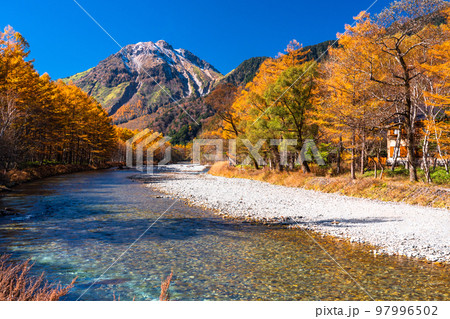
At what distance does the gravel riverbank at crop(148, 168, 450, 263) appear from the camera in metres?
10.1

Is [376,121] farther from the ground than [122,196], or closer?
farther from the ground

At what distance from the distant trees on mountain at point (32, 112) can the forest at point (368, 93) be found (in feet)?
72.2

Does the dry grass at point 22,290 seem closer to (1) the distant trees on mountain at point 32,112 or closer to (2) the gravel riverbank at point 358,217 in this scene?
(2) the gravel riverbank at point 358,217

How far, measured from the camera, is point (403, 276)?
7.68m

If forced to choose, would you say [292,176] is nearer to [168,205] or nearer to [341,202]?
[341,202]

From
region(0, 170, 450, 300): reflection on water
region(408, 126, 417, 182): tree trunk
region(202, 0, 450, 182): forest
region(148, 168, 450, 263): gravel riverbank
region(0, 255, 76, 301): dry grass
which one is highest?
region(202, 0, 450, 182): forest

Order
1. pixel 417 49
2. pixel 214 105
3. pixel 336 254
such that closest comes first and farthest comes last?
pixel 336 254 → pixel 417 49 → pixel 214 105

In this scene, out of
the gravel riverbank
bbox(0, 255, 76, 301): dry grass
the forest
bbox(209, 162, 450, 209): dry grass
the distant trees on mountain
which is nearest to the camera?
bbox(0, 255, 76, 301): dry grass

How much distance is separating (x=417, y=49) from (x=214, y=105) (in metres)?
23.2

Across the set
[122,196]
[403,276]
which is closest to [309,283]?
[403,276]

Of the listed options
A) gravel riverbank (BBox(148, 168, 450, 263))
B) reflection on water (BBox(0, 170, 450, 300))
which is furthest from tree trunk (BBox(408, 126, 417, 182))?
reflection on water (BBox(0, 170, 450, 300))

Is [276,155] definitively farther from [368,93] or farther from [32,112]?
[32,112]

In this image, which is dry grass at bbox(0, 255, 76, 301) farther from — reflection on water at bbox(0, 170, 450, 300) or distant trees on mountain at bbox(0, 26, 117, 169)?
distant trees on mountain at bbox(0, 26, 117, 169)

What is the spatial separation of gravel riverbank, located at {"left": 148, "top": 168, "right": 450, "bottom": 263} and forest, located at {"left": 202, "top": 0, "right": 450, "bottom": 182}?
17.8 feet
